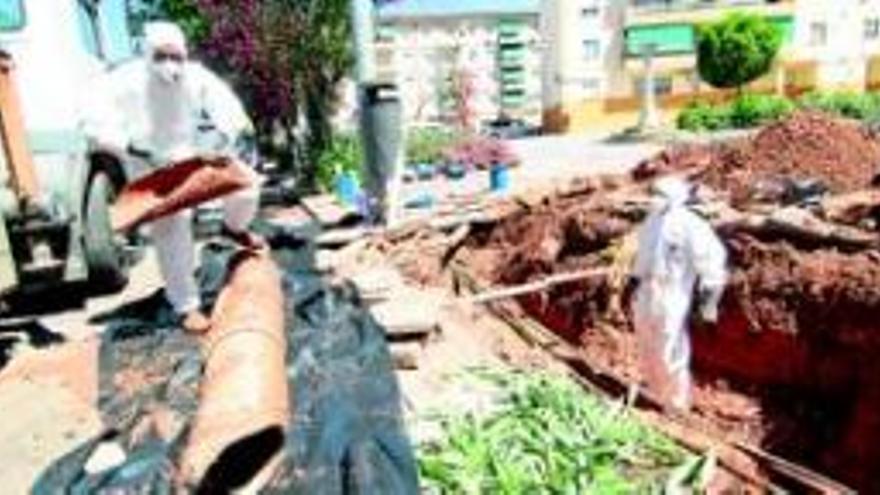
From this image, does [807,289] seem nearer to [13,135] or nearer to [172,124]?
[172,124]

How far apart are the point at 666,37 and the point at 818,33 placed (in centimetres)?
532

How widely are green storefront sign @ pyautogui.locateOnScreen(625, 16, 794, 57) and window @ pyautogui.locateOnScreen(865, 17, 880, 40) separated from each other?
3.31 meters

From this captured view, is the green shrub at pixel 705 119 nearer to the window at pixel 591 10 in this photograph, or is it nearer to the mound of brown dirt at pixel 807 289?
the window at pixel 591 10

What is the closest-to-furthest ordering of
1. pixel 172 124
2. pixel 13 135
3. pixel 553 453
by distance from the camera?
pixel 553 453, pixel 172 124, pixel 13 135

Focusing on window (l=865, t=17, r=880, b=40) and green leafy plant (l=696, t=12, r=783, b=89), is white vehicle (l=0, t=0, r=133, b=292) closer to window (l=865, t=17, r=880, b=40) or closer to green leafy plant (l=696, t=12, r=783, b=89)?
green leafy plant (l=696, t=12, r=783, b=89)

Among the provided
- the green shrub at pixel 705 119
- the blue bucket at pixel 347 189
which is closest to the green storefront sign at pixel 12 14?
the blue bucket at pixel 347 189

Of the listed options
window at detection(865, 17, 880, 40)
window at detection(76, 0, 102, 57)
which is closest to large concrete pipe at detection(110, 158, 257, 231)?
window at detection(76, 0, 102, 57)

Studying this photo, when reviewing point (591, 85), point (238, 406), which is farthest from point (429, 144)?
point (238, 406)

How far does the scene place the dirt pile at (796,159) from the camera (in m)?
12.2

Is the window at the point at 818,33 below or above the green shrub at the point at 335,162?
above

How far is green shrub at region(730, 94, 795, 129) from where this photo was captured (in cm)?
3153

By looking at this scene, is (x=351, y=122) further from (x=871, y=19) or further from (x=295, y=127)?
(x=871, y=19)

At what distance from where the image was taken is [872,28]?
3997cm

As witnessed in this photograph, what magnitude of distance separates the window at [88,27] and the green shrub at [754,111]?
23.7 m
